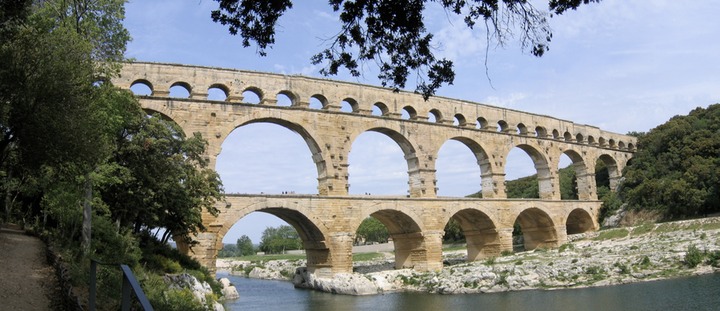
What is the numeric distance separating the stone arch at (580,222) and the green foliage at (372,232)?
25795 millimetres

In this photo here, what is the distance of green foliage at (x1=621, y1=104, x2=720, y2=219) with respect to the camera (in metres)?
31.0

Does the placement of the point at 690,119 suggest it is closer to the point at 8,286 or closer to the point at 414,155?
the point at 414,155

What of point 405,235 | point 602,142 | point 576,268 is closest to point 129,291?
point 576,268

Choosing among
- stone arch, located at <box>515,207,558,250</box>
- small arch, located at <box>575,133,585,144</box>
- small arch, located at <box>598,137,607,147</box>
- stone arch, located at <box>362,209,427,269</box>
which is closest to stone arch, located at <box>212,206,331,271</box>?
stone arch, located at <box>362,209,427,269</box>

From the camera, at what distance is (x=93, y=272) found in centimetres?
614

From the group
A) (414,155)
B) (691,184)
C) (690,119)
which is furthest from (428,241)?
(690,119)

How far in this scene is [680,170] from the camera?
33.6 m

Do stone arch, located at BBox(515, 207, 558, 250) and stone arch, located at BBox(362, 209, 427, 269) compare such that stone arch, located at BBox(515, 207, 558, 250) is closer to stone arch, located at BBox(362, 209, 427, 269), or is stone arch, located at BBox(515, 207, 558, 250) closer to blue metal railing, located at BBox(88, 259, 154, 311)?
stone arch, located at BBox(362, 209, 427, 269)

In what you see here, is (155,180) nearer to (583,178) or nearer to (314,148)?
(314,148)

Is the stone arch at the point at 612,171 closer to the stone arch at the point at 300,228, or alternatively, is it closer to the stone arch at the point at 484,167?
the stone arch at the point at 484,167

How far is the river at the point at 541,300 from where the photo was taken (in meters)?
16.0

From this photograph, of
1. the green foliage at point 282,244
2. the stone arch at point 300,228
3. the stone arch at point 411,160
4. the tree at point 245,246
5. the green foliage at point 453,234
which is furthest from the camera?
the tree at point 245,246

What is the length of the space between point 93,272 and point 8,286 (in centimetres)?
334

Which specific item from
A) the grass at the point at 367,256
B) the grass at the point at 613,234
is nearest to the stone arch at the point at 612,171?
the grass at the point at 613,234
